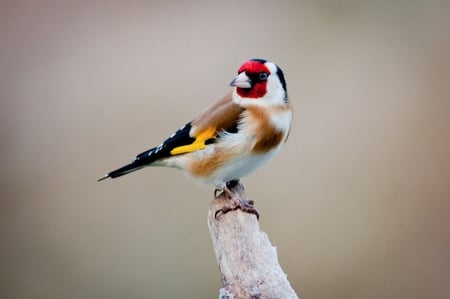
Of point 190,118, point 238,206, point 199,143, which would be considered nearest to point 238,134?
point 199,143

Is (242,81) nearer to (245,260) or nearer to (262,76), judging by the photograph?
(262,76)

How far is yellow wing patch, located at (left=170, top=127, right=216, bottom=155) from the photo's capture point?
3812mm

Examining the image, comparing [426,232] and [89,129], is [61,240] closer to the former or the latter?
[89,129]

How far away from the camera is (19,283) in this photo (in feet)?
20.7

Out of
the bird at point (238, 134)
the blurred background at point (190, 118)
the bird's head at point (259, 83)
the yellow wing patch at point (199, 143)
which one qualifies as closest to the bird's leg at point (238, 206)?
the bird at point (238, 134)

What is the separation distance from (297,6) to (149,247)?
3865 mm

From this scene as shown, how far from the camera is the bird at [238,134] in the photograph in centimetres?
373

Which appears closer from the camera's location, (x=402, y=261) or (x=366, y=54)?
(x=402, y=261)

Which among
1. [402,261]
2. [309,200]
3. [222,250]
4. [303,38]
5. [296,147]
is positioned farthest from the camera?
[303,38]

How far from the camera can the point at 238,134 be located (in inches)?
147

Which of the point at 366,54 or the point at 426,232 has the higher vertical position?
the point at 366,54

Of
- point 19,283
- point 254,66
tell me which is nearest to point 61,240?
point 19,283

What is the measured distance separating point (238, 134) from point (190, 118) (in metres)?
3.51

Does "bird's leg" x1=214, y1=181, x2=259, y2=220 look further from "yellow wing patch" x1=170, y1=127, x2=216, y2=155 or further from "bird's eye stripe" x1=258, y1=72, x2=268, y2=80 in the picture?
"bird's eye stripe" x1=258, y1=72, x2=268, y2=80
